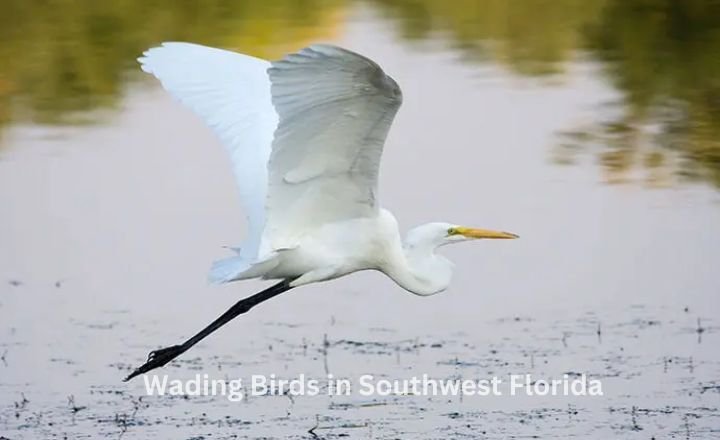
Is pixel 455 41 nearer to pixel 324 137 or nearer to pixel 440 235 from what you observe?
pixel 440 235

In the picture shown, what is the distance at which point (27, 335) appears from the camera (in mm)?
7684

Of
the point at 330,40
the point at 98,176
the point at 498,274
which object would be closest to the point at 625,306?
the point at 498,274

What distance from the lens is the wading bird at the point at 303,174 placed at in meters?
4.89

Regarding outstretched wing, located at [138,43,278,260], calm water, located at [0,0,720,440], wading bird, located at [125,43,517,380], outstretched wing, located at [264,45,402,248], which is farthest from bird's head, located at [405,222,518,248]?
calm water, located at [0,0,720,440]

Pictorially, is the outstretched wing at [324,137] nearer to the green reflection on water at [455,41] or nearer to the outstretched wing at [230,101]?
the outstretched wing at [230,101]

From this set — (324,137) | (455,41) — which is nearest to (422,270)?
(324,137)

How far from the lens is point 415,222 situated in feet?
28.6

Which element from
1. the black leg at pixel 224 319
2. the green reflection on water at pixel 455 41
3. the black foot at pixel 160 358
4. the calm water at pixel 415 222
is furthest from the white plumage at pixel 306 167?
the green reflection on water at pixel 455 41

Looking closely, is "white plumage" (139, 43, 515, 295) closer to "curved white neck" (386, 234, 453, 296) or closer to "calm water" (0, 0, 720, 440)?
"curved white neck" (386, 234, 453, 296)

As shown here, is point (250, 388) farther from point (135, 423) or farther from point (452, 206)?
point (452, 206)

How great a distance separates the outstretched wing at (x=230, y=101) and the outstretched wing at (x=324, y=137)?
11.9 inches

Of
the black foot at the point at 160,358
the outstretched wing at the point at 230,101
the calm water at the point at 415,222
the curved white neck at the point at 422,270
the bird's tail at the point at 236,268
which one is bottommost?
the calm water at the point at 415,222

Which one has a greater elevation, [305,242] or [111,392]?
[305,242]

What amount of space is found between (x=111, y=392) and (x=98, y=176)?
10.6 feet
